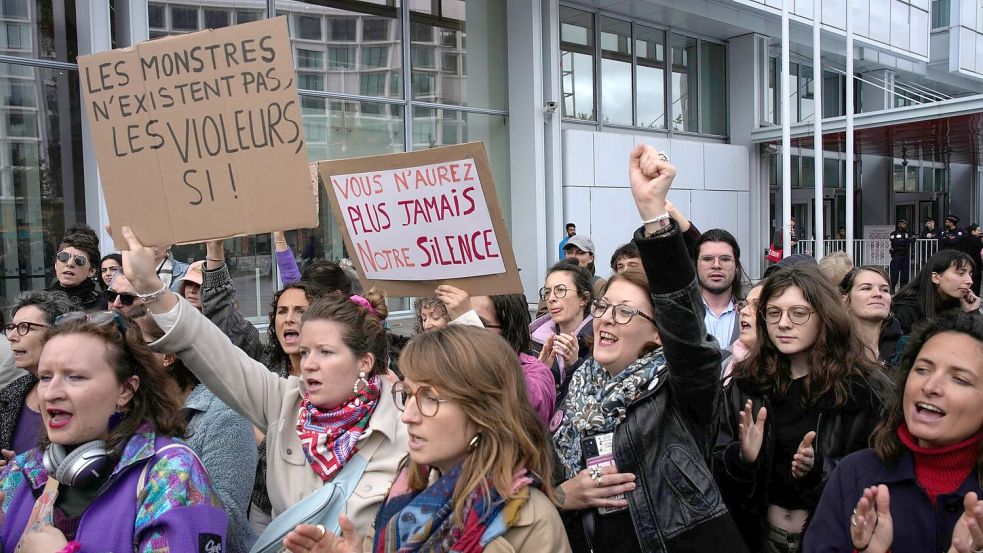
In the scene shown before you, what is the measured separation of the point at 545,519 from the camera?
2.02 metres

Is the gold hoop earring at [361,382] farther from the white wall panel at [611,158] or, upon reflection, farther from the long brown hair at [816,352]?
the white wall panel at [611,158]

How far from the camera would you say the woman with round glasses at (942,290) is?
18.0 ft

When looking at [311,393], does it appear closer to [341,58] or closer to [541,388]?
[541,388]

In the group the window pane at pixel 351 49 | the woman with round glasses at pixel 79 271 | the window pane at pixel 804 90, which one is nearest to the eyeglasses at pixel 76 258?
the woman with round glasses at pixel 79 271

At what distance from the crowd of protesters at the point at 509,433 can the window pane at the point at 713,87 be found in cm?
1575

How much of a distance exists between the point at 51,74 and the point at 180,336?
794 centimetres

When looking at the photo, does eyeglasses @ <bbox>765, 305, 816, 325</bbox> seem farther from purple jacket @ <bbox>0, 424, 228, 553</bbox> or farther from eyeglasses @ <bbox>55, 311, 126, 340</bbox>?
eyeglasses @ <bbox>55, 311, 126, 340</bbox>

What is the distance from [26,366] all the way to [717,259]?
3.64 meters

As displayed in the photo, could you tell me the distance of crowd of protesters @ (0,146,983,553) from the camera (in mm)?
2072

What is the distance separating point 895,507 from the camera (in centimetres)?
219

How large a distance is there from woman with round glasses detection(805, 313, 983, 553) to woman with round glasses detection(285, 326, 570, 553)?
829 millimetres

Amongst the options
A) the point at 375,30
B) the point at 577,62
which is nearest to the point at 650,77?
the point at 577,62

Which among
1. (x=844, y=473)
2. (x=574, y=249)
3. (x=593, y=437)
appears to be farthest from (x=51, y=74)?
(x=844, y=473)

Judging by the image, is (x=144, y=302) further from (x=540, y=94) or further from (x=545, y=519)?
(x=540, y=94)
